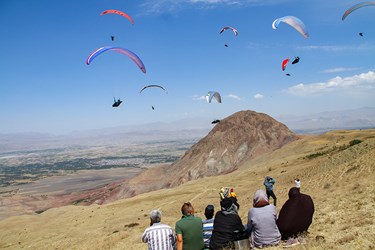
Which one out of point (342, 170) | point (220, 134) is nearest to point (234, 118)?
point (220, 134)

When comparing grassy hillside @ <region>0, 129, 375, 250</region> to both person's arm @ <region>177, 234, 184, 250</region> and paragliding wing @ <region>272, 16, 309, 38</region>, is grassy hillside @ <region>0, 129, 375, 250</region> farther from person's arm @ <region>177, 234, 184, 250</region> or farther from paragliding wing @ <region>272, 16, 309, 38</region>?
paragliding wing @ <region>272, 16, 309, 38</region>

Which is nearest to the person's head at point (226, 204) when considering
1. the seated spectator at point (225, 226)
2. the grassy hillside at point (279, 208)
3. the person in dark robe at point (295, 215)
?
the seated spectator at point (225, 226)

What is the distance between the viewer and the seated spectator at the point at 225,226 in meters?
8.91

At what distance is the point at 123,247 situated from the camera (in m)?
19.6

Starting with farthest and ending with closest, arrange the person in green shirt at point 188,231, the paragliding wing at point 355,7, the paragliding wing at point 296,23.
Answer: the paragliding wing at point 296,23 → the paragliding wing at point 355,7 → the person in green shirt at point 188,231

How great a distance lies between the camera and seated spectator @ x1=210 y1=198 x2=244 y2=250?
8.91m

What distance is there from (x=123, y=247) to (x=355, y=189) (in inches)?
576

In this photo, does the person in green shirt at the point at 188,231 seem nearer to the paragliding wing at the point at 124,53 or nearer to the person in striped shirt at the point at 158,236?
the person in striped shirt at the point at 158,236

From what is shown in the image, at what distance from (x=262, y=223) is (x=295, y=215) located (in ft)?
3.40

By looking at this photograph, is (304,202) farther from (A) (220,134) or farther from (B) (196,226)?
(A) (220,134)

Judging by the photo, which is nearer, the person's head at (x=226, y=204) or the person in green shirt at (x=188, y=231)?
the person in green shirt at (x=188, y=231)

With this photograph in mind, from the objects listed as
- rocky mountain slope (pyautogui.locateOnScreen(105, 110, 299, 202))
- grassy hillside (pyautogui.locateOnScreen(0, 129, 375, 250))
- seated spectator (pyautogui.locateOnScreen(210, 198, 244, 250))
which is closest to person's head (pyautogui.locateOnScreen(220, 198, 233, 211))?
seated spectator (pyautogui.locateOnScreen(210, 198, 244, 250))

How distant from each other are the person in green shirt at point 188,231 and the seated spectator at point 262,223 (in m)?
1.72

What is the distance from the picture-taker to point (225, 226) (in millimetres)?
8961
